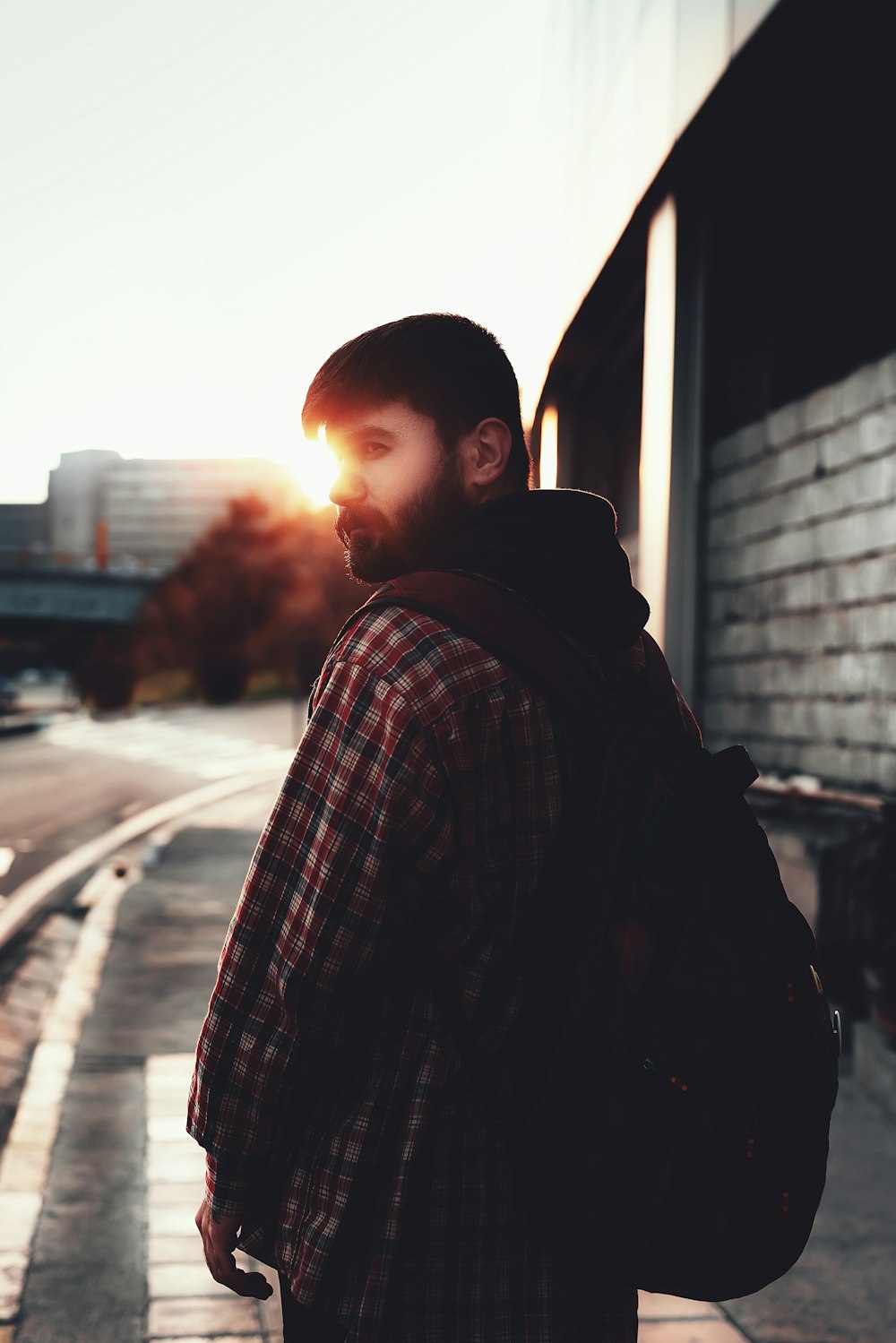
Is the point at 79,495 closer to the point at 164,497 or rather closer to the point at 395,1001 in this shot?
the point at 164,497

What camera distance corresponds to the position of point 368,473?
1355 mm

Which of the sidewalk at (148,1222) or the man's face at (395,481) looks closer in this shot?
the man's face at (395,481)

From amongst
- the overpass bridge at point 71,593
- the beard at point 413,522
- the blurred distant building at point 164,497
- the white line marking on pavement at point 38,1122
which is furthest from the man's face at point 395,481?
the blurred distant building at point 164,497

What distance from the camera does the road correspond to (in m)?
13.2

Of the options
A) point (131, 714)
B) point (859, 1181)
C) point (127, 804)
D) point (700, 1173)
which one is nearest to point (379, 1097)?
point (700, 1173)

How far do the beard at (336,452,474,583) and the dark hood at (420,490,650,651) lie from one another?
35 millimetres

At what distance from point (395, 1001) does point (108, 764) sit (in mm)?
24604

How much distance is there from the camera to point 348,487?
4.48ft

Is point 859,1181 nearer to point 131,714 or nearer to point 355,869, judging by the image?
point 355,869

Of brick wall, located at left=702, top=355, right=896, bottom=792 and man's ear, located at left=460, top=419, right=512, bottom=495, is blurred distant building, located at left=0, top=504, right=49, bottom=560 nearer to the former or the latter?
brick wall, located at left=702, top=355, right=896, bottom=792

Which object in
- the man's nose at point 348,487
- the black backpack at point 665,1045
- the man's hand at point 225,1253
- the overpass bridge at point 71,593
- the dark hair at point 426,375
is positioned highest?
the overpass bridge at point 71,593

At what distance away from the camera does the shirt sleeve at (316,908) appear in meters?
1.15

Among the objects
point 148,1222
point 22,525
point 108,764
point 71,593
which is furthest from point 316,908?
point 22,525

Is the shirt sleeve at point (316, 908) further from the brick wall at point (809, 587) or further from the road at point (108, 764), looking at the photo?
the road at point (108, 764)
